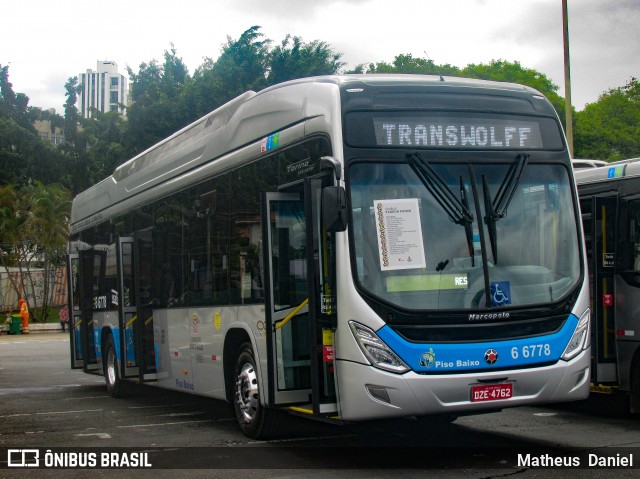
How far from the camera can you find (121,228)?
1441 cm

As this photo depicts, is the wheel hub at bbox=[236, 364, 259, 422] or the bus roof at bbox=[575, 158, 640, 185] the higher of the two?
the bus roof at bbox=[575, 158, 640, 185]

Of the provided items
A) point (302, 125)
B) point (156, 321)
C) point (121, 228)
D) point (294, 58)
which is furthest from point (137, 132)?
point (302, 125)

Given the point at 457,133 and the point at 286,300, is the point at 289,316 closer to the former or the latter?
the point at 286,300

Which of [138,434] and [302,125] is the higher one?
[302,125]

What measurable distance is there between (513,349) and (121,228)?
27.1 feet

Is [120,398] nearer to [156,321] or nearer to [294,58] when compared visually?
[156,321]

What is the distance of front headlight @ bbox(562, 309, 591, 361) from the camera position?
8.09 meters

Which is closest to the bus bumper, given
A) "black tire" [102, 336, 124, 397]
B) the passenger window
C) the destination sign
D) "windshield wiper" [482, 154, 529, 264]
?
"windshield wiper" [482, 154, 529, 264]

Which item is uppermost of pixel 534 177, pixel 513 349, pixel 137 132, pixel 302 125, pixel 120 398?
pixel 137 132

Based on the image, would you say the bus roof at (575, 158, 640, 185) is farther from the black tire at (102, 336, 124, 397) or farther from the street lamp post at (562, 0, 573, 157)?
the street lamp post at (562, 0, 573, 157)

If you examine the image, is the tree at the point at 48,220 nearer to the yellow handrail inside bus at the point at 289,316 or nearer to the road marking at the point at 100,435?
the road marking at the point at 100,435

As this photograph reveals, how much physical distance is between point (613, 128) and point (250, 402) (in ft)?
158

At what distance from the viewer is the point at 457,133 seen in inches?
324

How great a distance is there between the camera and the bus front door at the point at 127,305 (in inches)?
532
